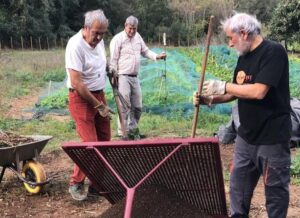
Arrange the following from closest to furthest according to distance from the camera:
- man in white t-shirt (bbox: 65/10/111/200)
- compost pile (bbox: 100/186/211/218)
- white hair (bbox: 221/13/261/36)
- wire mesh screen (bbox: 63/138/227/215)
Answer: wire mesh screen (bbox: 63/138/227/215)
white hair (bbox: 221/13/261/36)
compost pile (bbox: 100/186/211/218)
man in white t-shirt (bbox: 65/10/111/200)

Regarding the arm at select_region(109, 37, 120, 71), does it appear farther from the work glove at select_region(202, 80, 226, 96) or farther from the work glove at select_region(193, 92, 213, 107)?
the work glove at select_region(202, 80, 226, 96)

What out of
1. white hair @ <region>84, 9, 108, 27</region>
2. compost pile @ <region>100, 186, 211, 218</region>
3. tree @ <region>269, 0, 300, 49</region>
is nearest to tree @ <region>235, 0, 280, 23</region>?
tree @ <region>269, 0, 300, 49</region>

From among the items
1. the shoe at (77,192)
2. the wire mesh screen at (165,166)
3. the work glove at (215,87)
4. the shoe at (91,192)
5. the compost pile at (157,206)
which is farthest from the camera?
the shoe at (91,192)

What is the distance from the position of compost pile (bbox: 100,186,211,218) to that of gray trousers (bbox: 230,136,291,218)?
346 mm

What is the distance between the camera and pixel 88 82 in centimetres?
478

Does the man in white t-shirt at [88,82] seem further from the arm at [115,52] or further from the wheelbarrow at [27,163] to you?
the arm at [115,52]

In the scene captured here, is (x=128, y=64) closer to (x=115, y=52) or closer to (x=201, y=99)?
(x=115, y=52)

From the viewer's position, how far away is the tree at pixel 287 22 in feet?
78.2

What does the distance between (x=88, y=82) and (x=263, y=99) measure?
189 centimetres

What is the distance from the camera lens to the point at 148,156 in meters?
3.43

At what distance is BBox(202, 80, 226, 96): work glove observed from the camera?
138 inches

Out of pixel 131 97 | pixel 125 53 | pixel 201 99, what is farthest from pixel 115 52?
pixel 201 99

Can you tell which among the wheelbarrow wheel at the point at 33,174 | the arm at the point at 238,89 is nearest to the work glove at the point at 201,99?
the arm at the point at 238,89

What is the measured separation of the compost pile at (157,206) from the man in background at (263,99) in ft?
2.01
